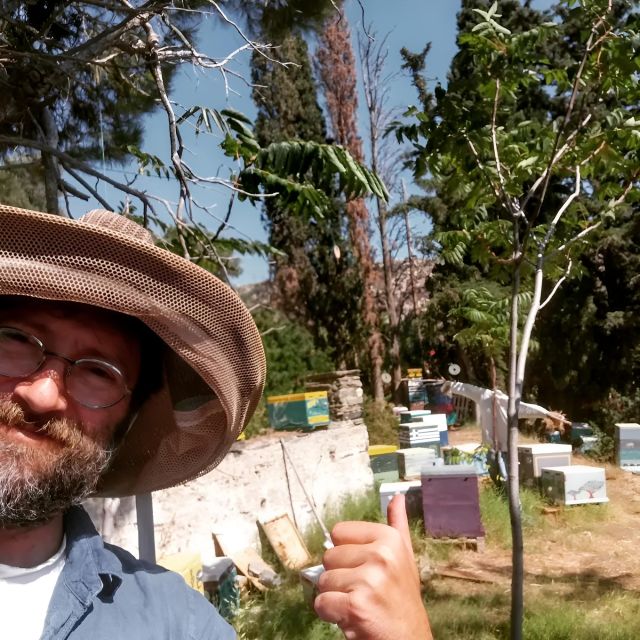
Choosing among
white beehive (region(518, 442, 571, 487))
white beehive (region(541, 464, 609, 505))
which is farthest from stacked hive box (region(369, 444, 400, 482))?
white beehive (region(541, 464, 609, 505))

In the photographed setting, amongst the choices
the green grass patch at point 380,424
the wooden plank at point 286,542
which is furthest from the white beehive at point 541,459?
the green grass patch at point 380,424

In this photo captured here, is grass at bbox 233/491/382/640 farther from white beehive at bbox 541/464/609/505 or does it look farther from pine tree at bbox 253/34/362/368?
pine tree at bbox 253/34/362/368

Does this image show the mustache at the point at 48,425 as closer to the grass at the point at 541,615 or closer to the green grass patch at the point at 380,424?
Result: the grass at the point at 541,615

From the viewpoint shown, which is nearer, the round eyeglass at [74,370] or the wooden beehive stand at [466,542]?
the round eyeglass at [74,370]

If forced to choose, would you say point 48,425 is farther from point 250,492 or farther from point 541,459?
point 541,459

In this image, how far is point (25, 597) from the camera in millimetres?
911

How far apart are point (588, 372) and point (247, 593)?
29.6 feet

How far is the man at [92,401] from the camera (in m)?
0.82

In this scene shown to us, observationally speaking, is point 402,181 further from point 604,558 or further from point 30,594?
point 30,594

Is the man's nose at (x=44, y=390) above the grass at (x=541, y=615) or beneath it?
above

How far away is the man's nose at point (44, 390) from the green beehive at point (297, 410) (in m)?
5.03

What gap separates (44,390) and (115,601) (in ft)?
1.29

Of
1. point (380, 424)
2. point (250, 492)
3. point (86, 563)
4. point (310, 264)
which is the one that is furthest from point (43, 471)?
point (310, 264)

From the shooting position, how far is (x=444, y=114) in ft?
9.29
